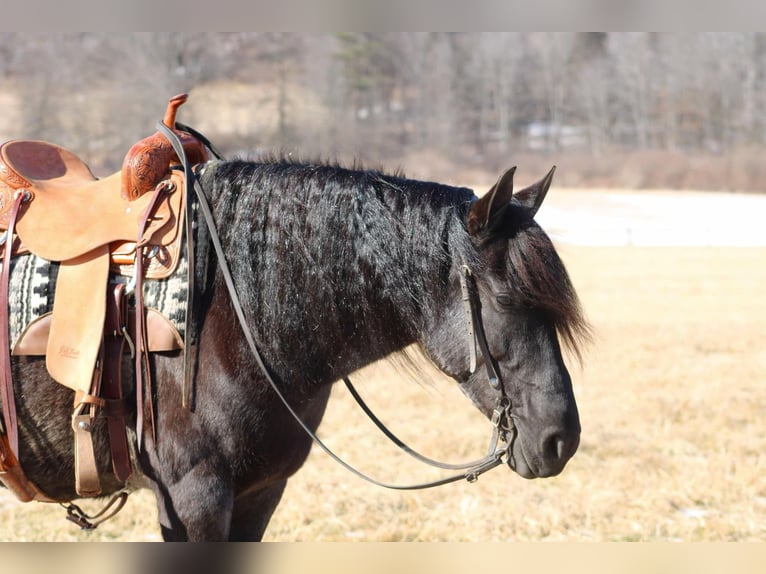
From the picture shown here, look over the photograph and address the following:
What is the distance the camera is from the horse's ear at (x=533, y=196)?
2.64 meters

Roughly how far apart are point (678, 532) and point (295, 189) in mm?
3283

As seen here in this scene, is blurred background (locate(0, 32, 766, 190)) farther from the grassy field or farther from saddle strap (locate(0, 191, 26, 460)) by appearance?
saddle strap (locate(0, 191, 26, 460))

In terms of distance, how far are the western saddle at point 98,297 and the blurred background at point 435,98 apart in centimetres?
1963

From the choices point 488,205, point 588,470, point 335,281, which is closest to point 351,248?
point 335,281

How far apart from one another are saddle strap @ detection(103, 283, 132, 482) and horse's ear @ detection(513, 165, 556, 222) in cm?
137

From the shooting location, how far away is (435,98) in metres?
34.2

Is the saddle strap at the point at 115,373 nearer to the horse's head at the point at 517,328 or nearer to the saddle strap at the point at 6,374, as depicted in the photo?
the saddle strap at the point at 6,374

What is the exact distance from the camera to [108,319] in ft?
8.42

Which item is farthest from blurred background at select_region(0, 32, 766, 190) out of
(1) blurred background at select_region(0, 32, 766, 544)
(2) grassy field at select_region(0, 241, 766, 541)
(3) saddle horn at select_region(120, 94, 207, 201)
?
(3) saddle horn at select_region(120, 94, 207, 201)

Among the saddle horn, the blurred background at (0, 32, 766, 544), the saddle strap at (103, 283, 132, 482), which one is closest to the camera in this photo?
the saddle strap at (103, 283, 132, 482)

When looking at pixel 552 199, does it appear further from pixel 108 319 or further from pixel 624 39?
pixel 108 319

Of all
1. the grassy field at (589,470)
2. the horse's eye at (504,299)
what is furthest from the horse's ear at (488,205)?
the grassy field at (589,470)

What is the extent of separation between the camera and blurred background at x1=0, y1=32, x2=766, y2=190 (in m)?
25.6

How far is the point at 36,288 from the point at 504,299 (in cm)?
155
